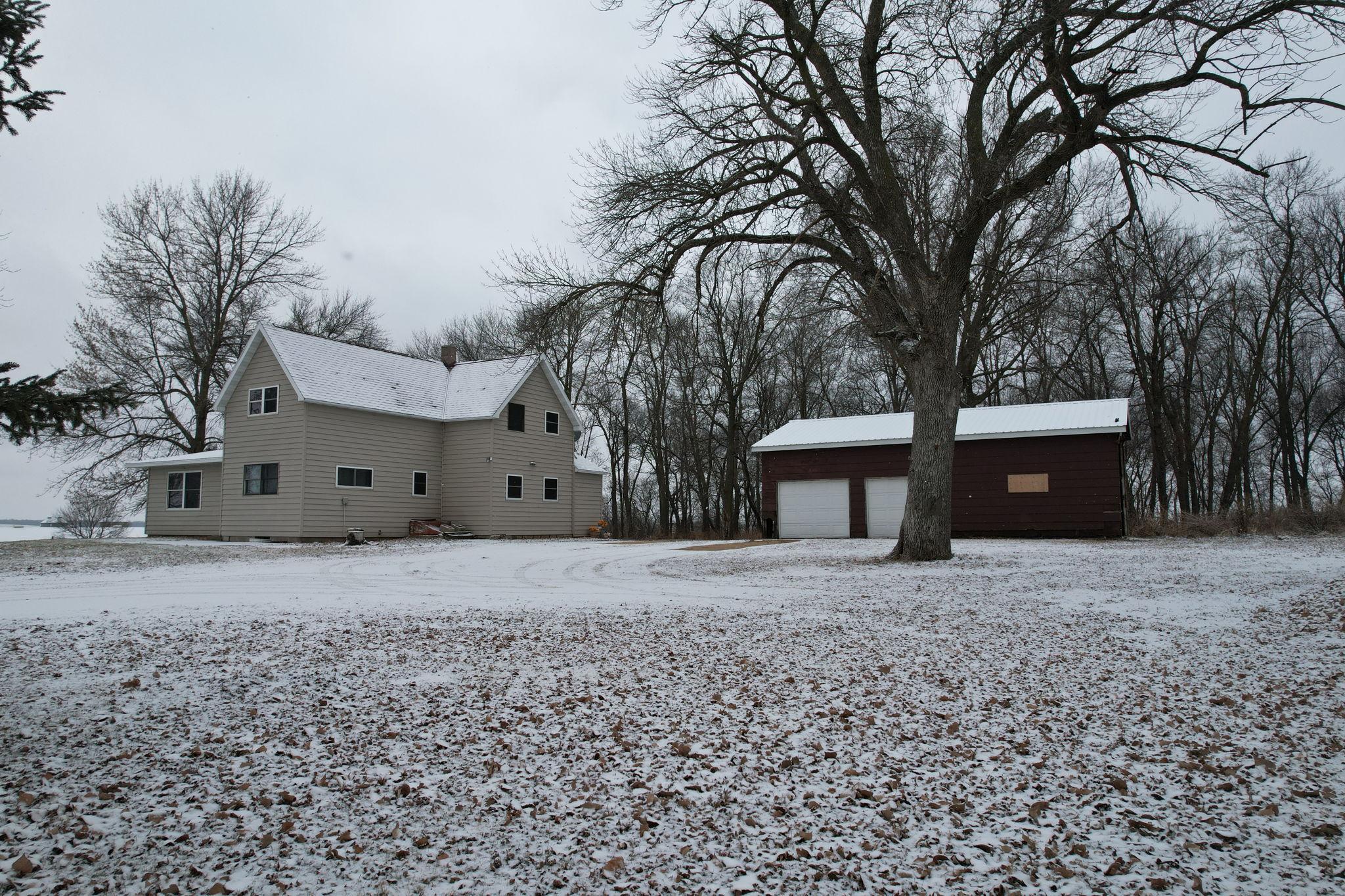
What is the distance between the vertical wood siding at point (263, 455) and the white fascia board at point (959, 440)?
1291 centimetres

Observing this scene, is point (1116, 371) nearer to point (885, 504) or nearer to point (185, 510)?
point (885, 504)

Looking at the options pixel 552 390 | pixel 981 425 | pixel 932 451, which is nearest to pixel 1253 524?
pixel 981 425

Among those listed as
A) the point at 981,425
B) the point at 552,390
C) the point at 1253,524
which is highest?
the point at 552,390

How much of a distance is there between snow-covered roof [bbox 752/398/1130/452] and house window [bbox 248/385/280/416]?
13697 mm

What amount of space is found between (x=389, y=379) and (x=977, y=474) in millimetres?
17308

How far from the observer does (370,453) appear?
72.5 ft

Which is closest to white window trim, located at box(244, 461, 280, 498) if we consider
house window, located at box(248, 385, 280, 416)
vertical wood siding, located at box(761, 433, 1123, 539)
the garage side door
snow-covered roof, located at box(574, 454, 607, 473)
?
house window, located at box(248, 385, 280, 416)

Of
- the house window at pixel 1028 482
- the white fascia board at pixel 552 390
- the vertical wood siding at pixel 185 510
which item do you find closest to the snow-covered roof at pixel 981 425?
the house window at pixel 1028 482

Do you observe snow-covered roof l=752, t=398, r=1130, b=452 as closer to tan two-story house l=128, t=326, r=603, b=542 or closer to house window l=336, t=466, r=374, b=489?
tan two-story house l=128, t=326, r=603, b=542

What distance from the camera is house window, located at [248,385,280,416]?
21453mm

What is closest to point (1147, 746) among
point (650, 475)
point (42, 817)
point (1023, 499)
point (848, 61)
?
point (42, 817)

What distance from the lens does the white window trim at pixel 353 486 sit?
21248 millimetres

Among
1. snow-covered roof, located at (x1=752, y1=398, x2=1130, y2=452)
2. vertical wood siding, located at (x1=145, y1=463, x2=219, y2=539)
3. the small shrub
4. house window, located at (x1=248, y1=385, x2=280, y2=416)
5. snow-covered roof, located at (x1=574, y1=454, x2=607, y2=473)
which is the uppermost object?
house window, located at (x1=248, y1=385, x2=280, y2=416)

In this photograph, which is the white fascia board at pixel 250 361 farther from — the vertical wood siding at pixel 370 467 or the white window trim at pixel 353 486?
the white window trim at pixel 353 486
